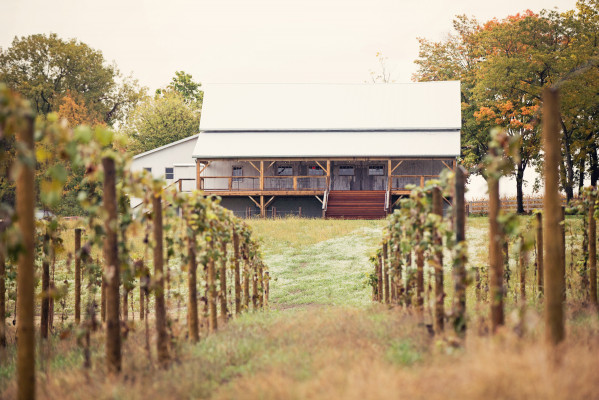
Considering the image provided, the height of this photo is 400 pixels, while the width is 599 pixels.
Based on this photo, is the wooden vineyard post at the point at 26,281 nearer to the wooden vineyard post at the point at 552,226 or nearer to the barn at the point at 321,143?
the wooden vineyard post at the point at 552,226

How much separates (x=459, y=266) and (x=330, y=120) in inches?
1165

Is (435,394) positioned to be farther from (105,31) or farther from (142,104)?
(105,31)

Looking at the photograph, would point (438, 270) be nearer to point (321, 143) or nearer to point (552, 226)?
point (552, 226)

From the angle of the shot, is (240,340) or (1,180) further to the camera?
(1,180)

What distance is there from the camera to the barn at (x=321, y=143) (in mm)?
30844

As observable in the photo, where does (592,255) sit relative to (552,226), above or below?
below

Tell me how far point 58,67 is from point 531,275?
45.6m

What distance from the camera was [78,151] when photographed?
406 centimetres

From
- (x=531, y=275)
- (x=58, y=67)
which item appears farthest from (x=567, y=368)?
(x=58, y=67)

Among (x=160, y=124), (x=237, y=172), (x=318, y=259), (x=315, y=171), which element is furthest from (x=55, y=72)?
(x=318, y=259)

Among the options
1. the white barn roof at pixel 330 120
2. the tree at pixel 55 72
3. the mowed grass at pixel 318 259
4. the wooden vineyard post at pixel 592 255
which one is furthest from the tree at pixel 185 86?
the wooden vineyard post at pixel 592 255

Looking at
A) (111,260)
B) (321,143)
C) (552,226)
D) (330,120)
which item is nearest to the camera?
(552,226)

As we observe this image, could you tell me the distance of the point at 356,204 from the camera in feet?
97.4

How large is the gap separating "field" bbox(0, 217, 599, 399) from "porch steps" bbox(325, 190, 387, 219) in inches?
813
